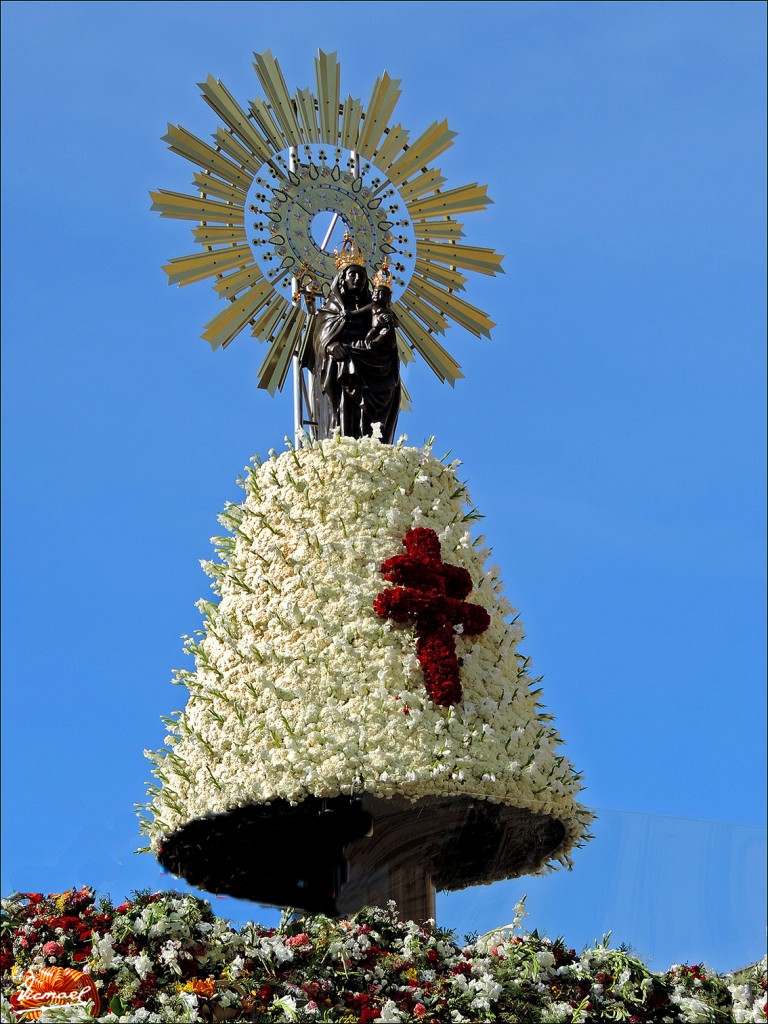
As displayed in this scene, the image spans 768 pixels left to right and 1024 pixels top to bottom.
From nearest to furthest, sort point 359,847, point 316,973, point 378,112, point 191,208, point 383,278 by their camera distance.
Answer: point 316,973 → point 359,847 → point 383,278 → point 191,208 → point 378,112

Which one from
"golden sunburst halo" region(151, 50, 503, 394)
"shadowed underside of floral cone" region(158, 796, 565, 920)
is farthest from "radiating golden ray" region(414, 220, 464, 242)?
"shadowed underside of floral cone" region(158, 796, 565, 920)

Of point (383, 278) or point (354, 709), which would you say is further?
point (383, 278)

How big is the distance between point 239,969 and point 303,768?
1.43 metres

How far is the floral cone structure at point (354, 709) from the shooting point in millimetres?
9422

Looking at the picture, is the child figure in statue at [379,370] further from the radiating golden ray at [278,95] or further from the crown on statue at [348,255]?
the radiating golden ray at [278,95]

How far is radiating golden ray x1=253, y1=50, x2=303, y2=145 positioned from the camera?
1266 cm

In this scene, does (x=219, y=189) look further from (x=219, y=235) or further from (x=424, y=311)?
(x=424, y=311)

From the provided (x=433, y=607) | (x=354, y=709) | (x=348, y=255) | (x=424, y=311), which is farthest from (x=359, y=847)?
(x=424, y=311)

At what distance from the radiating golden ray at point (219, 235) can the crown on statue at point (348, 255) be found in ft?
2.79

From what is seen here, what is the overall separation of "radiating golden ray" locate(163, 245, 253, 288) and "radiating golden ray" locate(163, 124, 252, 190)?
0.57 meters

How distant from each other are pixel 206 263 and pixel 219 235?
27 centimetres

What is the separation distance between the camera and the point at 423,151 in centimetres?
1328

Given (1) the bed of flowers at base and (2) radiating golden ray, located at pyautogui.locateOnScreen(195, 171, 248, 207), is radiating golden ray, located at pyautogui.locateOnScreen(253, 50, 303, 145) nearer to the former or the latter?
(2) radiating golden ray, located at pyautogui.locateOnScreen(195, 171, 248, 207)

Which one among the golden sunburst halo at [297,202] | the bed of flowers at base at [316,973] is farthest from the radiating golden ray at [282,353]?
the bed of flowers at base at [316,973]
